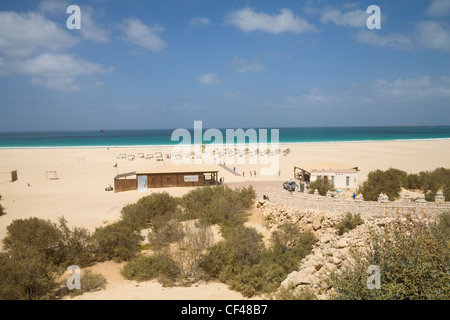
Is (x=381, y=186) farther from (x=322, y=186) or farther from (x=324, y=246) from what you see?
(x=324, y=246)

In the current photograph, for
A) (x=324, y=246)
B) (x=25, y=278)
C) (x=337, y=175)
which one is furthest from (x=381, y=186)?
(x=25, y=278)

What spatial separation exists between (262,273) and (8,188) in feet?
86.7

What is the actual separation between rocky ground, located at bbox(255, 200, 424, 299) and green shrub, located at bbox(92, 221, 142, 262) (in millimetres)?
6575

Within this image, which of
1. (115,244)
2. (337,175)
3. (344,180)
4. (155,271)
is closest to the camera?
(155,271)

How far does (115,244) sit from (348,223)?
9.57 m

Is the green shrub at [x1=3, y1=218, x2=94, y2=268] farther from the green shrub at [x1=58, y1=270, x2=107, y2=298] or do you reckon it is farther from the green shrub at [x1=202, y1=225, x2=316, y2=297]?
the green shrub at [x1=202, y1=225, x2=316, y2=297]

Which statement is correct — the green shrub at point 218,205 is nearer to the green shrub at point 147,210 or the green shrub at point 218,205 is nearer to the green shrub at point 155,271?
the green shrub at point 147,210

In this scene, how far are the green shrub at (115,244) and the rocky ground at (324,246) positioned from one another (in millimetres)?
6575

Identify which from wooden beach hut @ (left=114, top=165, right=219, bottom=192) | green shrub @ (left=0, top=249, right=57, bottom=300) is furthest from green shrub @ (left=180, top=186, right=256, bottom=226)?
green shrub @ (left=0, top=249, right=57, bottom=300)

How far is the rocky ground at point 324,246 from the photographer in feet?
31.6

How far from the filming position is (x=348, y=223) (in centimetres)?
1211

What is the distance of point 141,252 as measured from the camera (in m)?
13.7
